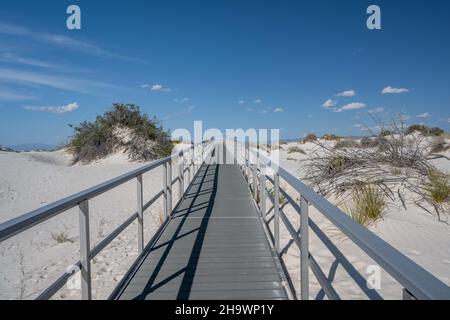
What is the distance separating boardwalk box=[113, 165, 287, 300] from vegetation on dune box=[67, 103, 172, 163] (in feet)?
49.2

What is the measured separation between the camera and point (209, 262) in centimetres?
396

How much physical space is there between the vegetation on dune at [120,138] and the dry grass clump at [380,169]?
13.7 metres

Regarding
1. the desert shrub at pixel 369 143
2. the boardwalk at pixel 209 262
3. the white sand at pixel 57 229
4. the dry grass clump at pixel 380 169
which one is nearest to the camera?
the boardwalk at pixel 209 262

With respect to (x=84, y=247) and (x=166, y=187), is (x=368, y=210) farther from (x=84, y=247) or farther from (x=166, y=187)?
(x=84, y=247)

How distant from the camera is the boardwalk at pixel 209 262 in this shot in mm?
3236

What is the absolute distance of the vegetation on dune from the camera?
20859mm

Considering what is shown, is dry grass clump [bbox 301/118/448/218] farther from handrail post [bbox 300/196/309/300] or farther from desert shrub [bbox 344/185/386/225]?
handrail post [bbox 300/196/309/300]

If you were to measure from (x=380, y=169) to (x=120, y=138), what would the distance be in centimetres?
1667

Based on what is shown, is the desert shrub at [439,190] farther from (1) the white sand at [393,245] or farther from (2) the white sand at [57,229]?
(2) the white sand at [57,229]

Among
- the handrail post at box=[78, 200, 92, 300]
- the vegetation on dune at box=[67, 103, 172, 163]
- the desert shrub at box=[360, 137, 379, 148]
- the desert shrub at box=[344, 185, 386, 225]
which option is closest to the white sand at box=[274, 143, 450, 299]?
the desert shrub at box=[344, 185, 386, 225]

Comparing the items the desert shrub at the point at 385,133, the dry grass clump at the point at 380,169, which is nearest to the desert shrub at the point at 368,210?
the dry grass clump at the point at 380,169

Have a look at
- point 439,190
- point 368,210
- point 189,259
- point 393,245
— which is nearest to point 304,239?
point 189,259
